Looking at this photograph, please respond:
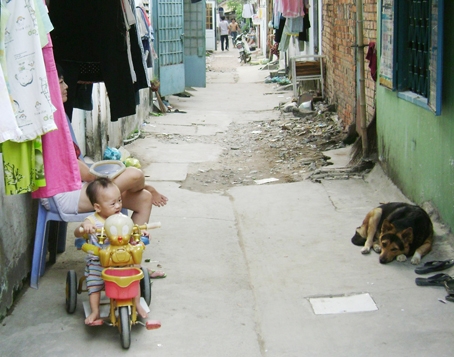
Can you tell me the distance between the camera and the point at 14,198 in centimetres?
442

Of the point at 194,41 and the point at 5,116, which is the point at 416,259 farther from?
the point at 194,41

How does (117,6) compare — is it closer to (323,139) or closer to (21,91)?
(21,91)

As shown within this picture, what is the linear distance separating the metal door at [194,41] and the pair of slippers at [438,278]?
11482mm

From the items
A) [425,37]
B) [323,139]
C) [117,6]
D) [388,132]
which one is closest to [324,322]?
[117,6]

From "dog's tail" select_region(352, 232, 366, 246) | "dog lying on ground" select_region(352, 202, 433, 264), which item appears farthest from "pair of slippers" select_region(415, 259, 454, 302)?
"dog's tail" select_region(352, 232, 366, 246)

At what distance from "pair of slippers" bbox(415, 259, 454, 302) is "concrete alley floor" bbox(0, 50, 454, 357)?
45mm

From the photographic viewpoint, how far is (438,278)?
4.61 metres

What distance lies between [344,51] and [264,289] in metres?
6.80

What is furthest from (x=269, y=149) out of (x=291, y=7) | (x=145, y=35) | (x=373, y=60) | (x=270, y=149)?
(x=291, y=7)

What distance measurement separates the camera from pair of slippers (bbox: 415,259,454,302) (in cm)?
444

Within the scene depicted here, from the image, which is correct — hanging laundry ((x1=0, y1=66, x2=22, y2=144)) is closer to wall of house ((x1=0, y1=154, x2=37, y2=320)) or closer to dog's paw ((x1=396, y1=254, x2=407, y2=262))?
wall of house ((x1=0, y1=154, x2=37, y2=320))

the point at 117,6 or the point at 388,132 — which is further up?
the point at 117,6

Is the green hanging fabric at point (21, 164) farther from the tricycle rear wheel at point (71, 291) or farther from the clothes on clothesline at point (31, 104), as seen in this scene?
the tricycle rear wheel at point (71, 291)

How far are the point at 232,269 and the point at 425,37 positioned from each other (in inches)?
111
